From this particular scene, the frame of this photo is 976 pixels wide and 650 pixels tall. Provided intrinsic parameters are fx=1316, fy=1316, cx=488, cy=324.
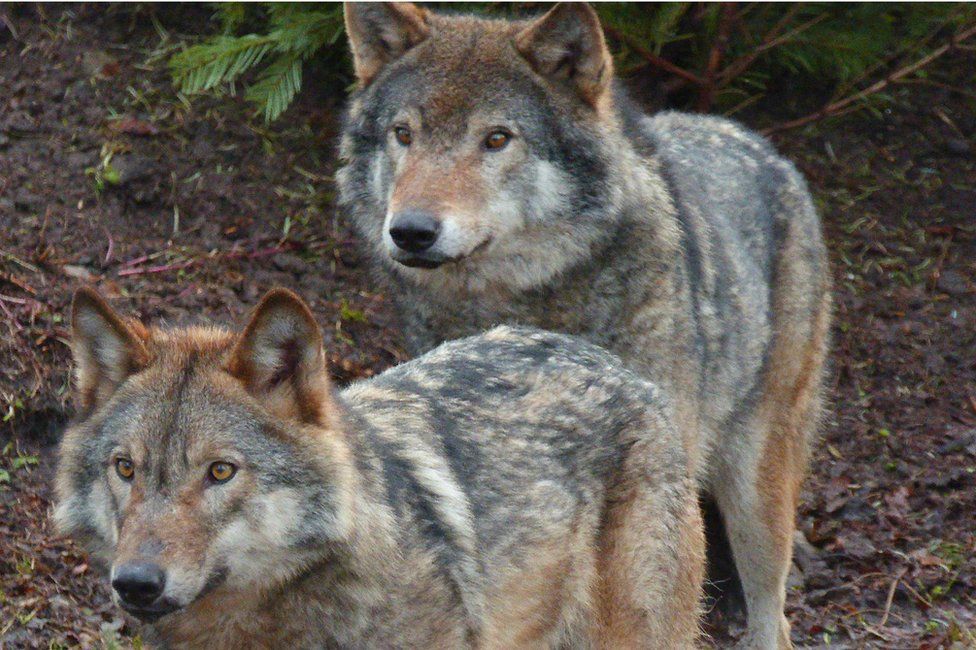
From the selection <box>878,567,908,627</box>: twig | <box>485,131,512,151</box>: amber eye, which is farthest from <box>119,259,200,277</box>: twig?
<box>878,567,908,627</box>: twig

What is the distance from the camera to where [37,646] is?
231 inches

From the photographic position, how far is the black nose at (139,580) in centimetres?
385

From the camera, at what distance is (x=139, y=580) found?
385cm

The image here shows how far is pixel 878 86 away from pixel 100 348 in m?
6.76

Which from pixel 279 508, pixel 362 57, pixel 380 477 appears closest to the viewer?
pixel 279 508

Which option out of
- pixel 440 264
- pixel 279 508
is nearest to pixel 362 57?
pixel 440 264

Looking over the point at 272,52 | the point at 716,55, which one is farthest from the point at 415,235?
the point at 716,55

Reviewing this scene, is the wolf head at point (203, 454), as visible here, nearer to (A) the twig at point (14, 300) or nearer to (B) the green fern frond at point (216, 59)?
(A) the twig at point (14, 300)

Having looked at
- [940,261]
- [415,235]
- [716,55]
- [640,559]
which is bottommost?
[940,261]

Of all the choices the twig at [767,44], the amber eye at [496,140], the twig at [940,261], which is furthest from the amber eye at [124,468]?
the twig at [940,261]

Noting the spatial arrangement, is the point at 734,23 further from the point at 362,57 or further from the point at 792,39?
the point at 362,57

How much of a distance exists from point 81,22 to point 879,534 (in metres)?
6.27

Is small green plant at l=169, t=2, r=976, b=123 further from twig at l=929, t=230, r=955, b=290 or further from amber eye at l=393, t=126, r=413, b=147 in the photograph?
amber eye at l=393, t=126, r=413, b=147

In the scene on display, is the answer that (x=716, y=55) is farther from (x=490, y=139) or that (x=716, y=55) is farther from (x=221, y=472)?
(x=221, y=472)
